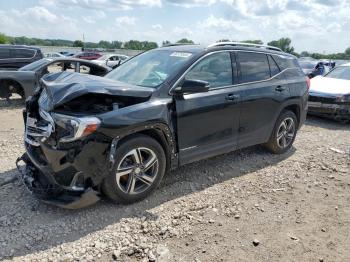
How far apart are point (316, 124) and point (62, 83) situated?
23.3ft

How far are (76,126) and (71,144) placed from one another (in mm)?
194

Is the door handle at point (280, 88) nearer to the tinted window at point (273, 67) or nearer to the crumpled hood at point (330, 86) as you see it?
the tinted window at point (273, 67)

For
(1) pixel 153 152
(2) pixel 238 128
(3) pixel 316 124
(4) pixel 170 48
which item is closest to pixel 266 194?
(2) pixel 238 128

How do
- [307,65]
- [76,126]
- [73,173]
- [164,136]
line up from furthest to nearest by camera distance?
[307,65] → [164,136] → [73,173] → [76,126]

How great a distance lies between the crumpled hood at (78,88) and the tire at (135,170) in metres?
0.52

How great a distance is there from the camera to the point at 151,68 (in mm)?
5012

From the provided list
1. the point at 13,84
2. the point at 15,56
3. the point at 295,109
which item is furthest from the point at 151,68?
the point at 15,56

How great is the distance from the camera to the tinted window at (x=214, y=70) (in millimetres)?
4844

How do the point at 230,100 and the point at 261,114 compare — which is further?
the point at 261,114

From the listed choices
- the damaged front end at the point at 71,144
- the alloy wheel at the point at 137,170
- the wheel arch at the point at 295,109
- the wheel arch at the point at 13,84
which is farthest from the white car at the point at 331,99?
the wheel arch at the point at 13,84

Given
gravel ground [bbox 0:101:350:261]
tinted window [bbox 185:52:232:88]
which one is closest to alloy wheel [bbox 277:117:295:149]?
gravel ground [bbox 0:101:350:261]

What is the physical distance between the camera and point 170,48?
544cm

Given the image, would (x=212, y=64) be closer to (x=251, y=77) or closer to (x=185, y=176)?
(x=251, y=77)

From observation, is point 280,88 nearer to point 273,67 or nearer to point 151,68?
point 273,67
